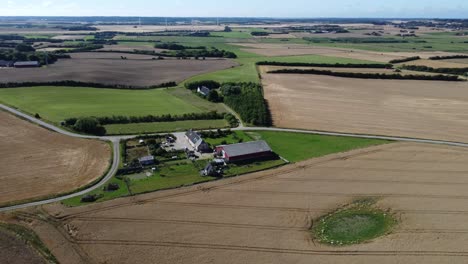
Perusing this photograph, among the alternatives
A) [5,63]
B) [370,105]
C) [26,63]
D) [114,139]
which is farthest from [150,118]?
[5,63]

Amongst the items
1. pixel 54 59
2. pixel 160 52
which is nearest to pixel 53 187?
pixel 54 59

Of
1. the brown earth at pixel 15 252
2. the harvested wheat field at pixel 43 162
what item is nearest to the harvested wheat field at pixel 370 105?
the harvested wheat field at pixel 43 162

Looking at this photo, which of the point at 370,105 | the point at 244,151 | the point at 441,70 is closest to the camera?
the point at 244,151

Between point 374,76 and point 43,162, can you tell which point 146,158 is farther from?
point 374,76

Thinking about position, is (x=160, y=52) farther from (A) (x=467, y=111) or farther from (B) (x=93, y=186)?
(B) (x=93, y=186)

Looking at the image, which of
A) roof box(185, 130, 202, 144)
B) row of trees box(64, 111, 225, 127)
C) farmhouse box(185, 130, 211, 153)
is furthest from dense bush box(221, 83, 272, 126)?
farmhouse box(185, 130, 211, 153)

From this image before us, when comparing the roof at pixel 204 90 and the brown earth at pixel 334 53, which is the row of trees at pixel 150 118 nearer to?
the roof at pixel 204 90
